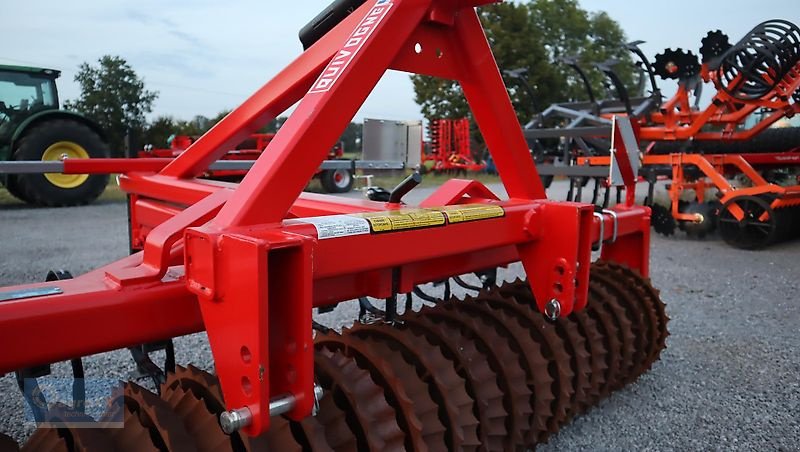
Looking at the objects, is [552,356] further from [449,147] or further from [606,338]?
[449,147]

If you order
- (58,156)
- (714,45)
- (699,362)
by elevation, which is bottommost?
(699,362)

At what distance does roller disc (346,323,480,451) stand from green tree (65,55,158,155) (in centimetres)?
1605

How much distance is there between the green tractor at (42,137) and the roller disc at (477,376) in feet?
26.0

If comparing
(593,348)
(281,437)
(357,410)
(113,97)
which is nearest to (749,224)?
(593,348)

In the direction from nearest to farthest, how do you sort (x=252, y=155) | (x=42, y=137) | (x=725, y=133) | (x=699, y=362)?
(x=699, y=362)
(x=725, y=133)
(x=42, y=137)
(x=252, y=155)

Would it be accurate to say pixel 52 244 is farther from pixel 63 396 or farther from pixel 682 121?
pixel 682 121

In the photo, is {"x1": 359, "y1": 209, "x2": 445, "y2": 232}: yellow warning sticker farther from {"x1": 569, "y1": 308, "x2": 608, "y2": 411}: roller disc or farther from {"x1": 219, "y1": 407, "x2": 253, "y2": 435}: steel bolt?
{"x1": 569, "y1": 308, "x2": 608, "y2": 411}: roller disc

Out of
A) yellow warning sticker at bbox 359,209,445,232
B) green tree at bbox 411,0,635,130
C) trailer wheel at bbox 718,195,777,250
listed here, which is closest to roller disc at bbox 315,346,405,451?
yellow warning sticker at bbox 359,209,445,232

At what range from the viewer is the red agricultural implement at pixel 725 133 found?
5430 mm

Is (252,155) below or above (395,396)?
above

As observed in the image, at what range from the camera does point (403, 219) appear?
1300 mm

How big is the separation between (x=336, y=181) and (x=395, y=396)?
10641 mm

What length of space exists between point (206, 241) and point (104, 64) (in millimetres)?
19723

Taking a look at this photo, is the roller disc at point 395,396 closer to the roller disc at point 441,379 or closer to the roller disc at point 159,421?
the roller disc at point 441,379
